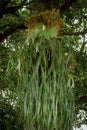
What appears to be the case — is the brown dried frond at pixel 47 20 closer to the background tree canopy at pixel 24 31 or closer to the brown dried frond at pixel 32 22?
the brown dried frond at pixel 32 22

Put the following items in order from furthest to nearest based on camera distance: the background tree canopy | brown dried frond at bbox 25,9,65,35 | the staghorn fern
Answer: the background tree canopy
brown dried frond at bbox 25,9,65,35
the staghorn fern

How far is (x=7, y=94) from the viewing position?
8383mm

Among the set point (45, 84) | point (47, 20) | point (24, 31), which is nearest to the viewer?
point (45, 84)

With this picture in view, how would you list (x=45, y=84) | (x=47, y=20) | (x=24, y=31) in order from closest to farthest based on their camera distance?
1. (x=45, y=84)
2. (x=47, y=20)
3. (x=24, y=31)

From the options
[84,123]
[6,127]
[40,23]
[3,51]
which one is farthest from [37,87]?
[84,123]

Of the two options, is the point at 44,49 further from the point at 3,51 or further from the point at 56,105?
the point at 3,51

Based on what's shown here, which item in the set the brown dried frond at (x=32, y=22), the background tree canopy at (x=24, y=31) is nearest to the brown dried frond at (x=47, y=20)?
the brown dried frond at (x=32, y=22)

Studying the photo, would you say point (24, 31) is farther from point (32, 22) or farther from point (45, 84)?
point (45, 84)

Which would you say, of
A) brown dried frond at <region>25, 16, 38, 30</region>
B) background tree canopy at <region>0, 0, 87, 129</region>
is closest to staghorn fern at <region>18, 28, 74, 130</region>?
brown dried frond at <region>25, 16, 38, 30</region>

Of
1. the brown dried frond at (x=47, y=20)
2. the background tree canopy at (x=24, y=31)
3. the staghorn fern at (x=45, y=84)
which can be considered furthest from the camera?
the background tree canopy at (x=24, y=31)

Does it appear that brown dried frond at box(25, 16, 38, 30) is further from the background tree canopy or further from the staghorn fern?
the background tree canopy

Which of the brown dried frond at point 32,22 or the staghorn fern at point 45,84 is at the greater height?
the brown dried frond at point 32,22

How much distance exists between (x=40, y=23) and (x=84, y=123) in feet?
20.8

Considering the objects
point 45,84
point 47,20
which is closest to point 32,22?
point 47,20
